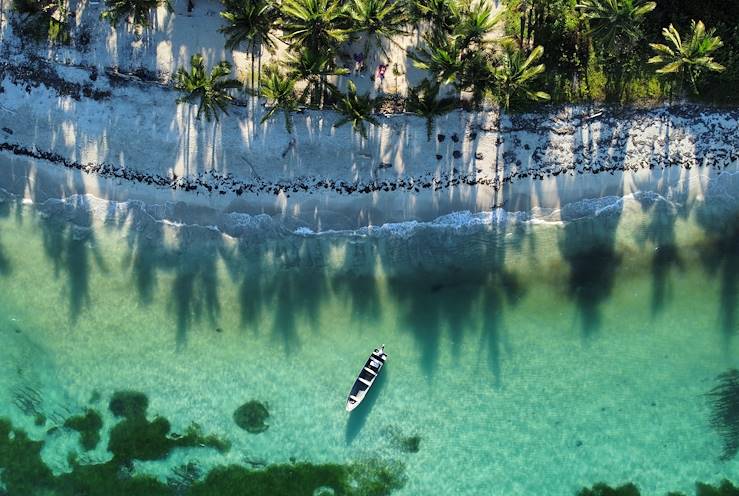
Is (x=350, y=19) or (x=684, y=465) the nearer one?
(x=350, y=19)

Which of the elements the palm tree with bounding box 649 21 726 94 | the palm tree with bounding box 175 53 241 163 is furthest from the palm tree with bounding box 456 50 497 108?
the palm tree with bounding box 175 53 241 163

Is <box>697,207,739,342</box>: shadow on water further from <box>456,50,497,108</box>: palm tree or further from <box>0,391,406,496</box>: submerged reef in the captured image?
<box>0,391,406,496</box>: submerged reef

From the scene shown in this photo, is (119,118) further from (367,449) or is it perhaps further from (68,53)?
(367,449)

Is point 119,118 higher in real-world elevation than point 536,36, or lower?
lower

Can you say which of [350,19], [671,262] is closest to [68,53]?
[350,19]

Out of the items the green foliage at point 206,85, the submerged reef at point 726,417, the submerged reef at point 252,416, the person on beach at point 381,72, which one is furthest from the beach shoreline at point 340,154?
the submerged reef at point 726,417
